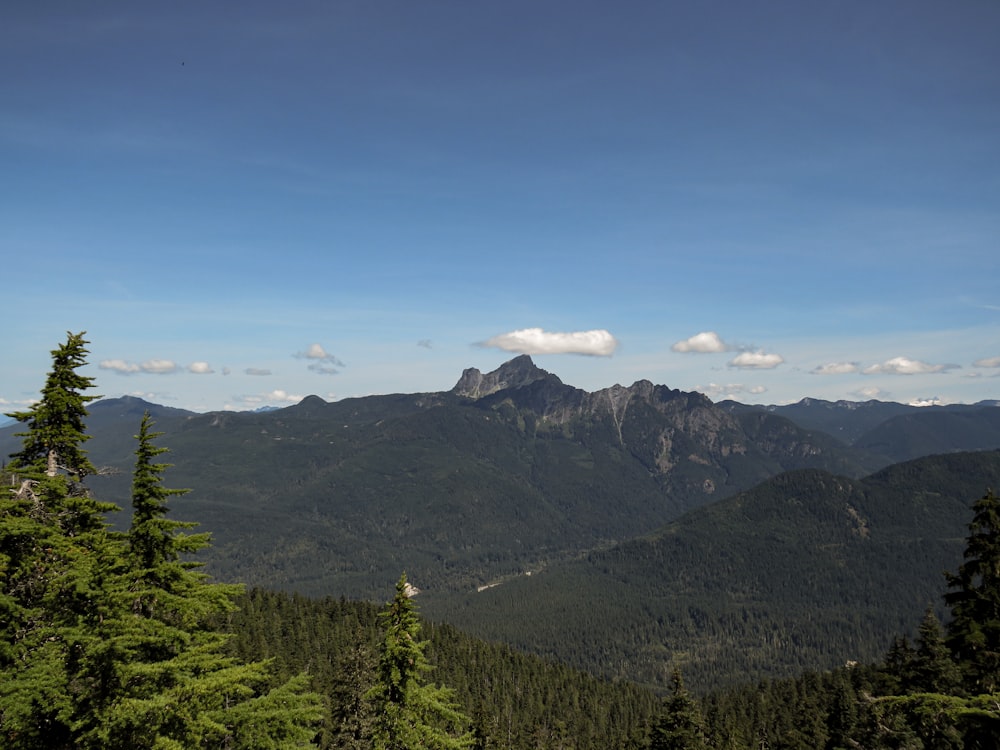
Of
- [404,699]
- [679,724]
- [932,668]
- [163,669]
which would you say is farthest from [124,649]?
[932,668]

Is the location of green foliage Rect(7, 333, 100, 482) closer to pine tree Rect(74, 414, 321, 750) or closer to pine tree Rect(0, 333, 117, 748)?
pine tree Rect(0, 333, 117, 748)

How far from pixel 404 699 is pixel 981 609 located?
2579 cm

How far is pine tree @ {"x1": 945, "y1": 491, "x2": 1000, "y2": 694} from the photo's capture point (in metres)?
25.6

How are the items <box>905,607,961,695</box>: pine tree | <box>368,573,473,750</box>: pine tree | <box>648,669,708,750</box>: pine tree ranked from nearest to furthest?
<box>368,573,473,750</box>: pine tree, <box>648,669,708,750</box>: pine tree, <box>905,607,961,695</box>: pine tree

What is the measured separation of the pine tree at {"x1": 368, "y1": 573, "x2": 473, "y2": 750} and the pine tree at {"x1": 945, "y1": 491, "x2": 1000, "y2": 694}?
22.2 meters

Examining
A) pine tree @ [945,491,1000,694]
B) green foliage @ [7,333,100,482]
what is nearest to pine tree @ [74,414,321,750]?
green foliage @ [7,333,100,482]

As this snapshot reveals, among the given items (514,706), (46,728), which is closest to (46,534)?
(46,728)

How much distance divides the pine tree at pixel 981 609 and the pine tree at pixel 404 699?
72.9ft

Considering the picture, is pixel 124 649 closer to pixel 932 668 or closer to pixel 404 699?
pixel 404 699

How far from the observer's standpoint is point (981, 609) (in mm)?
26781

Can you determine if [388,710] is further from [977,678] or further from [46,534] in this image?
[977,678]

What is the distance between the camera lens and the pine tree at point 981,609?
25.6 meters

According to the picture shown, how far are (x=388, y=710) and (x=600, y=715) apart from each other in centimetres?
14464

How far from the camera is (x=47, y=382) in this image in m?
27.4
